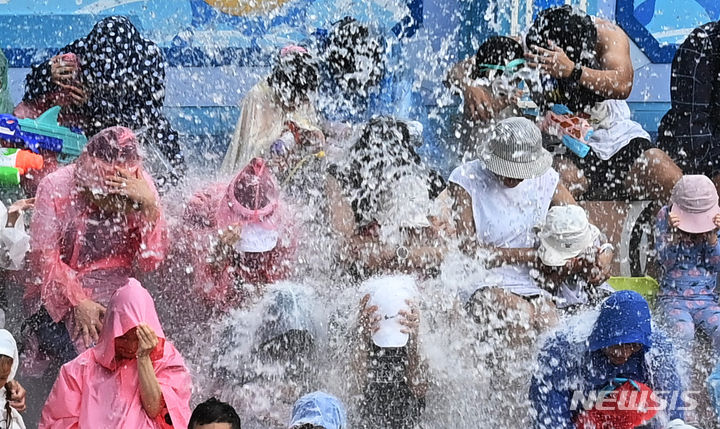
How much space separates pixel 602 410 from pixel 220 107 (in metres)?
3.57

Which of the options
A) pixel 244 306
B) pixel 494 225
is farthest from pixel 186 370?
pixel 494 225

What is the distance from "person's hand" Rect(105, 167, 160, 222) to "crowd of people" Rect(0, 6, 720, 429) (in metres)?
0.01

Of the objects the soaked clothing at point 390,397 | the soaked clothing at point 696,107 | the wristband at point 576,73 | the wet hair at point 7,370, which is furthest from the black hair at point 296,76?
the wet hair at point 7,370

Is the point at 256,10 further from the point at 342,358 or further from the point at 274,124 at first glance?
the point at 342,358

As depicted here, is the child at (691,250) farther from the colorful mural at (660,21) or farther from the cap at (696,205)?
the colorful mural at (660,21)

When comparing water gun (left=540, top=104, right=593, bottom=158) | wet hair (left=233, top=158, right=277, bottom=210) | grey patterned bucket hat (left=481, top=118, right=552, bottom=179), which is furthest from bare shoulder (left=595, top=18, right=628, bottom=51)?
wet hair (left=233, top=158, right=277, bottom=210)

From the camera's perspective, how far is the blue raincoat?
17.2 ft

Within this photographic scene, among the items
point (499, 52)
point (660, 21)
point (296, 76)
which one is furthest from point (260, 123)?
point (660, 21)

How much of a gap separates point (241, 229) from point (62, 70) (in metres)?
1.63

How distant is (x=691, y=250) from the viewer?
6250 mm

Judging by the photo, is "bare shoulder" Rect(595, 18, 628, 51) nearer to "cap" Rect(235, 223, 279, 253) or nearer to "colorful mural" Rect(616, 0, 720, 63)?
"colorful mural" Rect(616, 0, 720, 63)

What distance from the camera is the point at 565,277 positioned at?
602 centimetres

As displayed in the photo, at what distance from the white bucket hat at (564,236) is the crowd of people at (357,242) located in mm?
11

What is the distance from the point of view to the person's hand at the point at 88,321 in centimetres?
577
